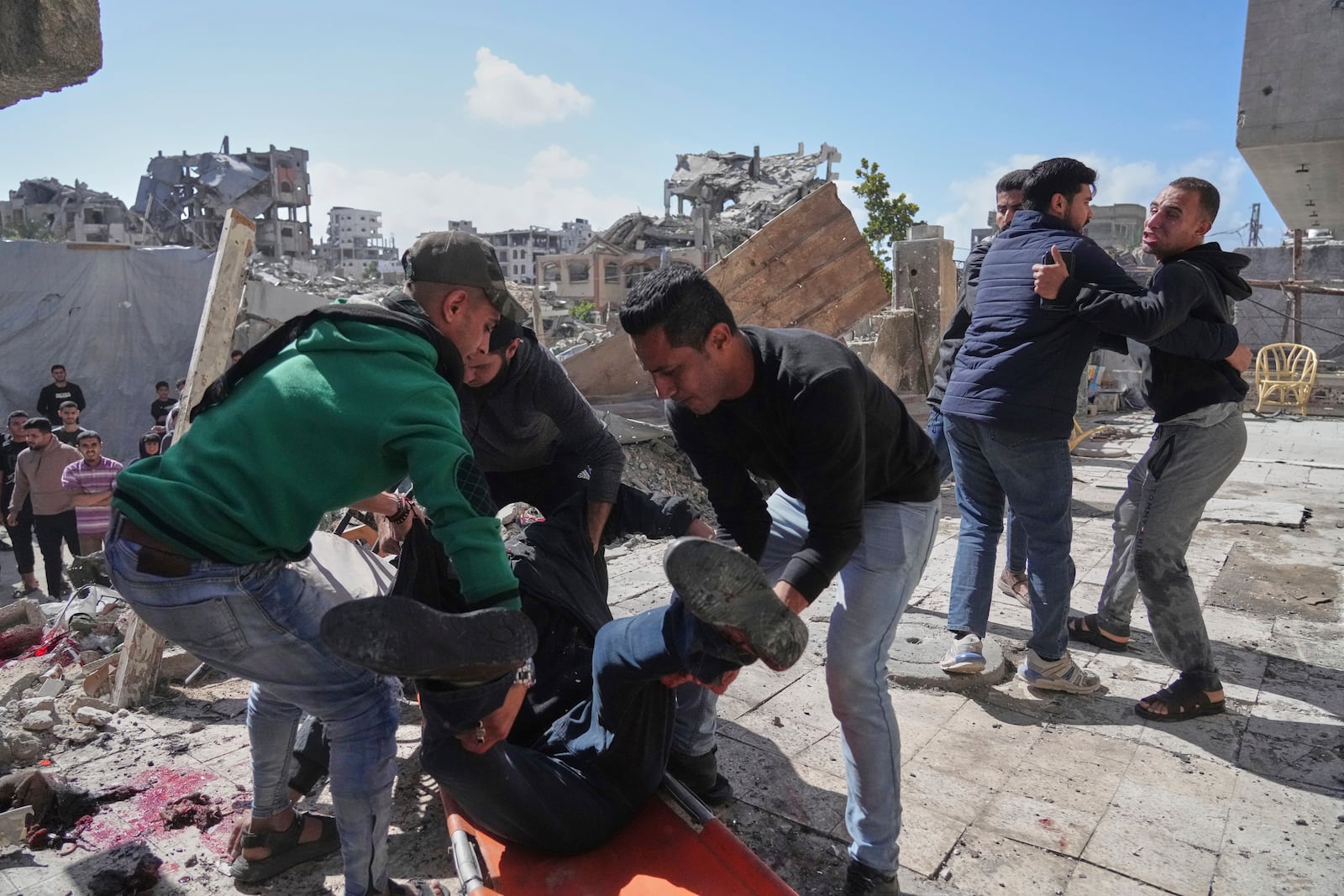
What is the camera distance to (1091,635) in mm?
3846

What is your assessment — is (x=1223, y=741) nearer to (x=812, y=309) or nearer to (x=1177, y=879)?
(x=1177, y=879)

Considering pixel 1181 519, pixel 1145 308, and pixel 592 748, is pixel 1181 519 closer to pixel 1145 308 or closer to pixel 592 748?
pixel 1145 308

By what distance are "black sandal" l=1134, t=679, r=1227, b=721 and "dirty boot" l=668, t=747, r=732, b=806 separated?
1701 millimetres

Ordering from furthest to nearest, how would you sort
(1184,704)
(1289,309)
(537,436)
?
(1289,309)
(537,436)
(1184,704)

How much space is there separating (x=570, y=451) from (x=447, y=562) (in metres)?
1.05

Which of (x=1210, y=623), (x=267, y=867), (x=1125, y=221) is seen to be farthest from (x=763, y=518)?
(x=1125, y=221)

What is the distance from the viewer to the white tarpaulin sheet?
39.9 ft

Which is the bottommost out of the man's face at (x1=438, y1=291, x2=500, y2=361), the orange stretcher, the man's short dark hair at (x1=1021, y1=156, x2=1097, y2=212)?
the orange stretcher

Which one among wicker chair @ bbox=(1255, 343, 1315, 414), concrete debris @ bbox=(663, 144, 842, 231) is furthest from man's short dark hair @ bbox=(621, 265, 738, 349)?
concrete debris @ bbox=(663, 144, 842, 231)

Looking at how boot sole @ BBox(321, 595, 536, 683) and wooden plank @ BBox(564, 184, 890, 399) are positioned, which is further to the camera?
wooden plank @ BBox(564, 184, 890, 399)

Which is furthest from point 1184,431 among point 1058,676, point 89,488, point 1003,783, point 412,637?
point 89,488

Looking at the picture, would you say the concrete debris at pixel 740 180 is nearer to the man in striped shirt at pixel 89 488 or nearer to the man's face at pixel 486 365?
the man in striped shirt at pixel 89 488

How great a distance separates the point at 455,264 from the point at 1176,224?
269 centimetres

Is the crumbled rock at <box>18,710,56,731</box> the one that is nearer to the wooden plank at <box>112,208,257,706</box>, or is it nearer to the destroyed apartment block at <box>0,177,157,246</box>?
the wooden plank at <box>112,208,257,706</box>
